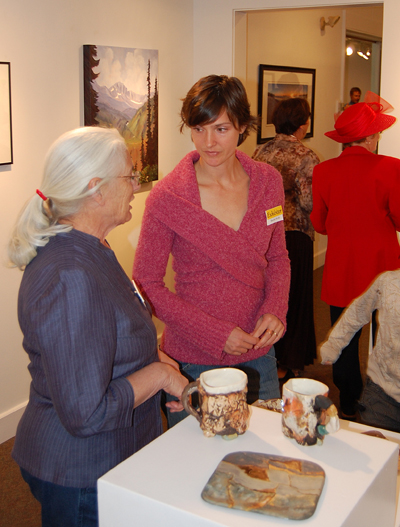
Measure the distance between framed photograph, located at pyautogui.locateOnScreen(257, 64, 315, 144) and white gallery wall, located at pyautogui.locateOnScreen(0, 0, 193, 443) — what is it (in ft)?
6.68

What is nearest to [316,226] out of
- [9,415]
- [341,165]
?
[341,165]

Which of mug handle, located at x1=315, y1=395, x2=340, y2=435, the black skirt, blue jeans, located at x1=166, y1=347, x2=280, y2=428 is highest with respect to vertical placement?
mug handle, located at x1=315, y1=395, x2=340, y2=435

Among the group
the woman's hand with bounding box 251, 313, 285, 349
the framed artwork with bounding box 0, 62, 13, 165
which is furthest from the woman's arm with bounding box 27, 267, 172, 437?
the framed artwork with bounding box 0, 62, 13, 165

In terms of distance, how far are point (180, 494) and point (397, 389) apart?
4.14ft

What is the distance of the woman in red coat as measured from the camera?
9.64ft

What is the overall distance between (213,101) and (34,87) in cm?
153

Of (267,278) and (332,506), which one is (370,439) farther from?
(267,278)

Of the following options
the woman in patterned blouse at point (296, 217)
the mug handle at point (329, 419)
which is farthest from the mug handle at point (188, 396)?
the woman in patterned blouse at point (296, 217)

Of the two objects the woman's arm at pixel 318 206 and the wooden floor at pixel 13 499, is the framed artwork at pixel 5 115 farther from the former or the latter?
the woman's arm at pixel 318 206

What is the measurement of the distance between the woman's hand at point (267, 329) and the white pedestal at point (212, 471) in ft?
1.73

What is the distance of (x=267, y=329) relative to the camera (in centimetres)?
172

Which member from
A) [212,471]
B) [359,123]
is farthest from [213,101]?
[359,123]

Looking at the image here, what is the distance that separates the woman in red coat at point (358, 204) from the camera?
9.64 feet

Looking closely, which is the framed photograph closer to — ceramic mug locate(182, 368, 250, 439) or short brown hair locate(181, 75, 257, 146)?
short brown hair locate(181, 75, 257, 146)
